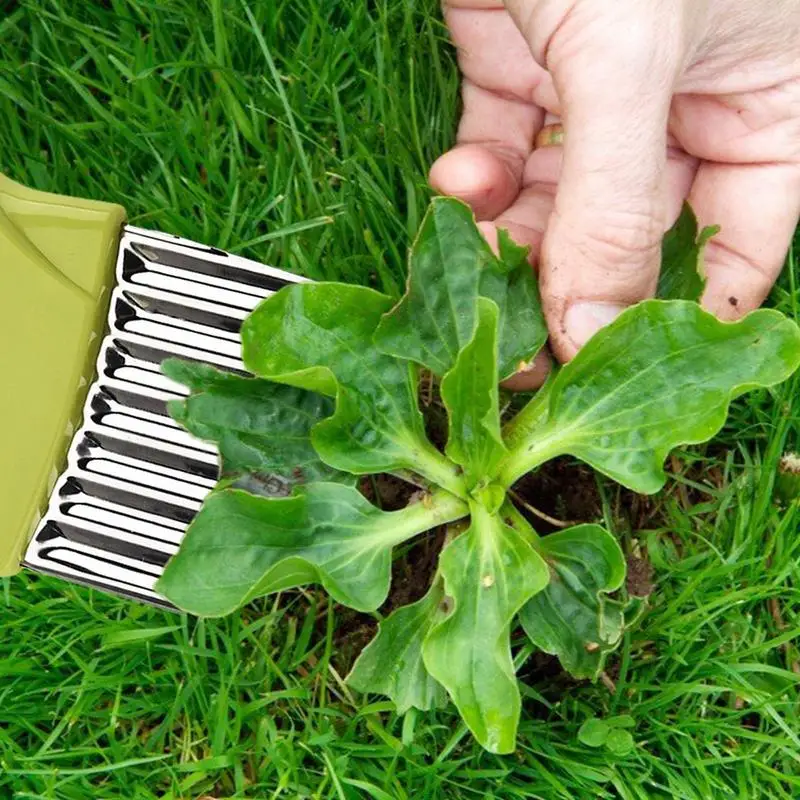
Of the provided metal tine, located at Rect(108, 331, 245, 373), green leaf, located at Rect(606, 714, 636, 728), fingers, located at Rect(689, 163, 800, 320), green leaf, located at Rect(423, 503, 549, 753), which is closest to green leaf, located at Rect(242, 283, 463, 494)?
green leaf, located at Rect(423, 503, 549, 753)

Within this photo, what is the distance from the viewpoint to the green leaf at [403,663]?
1417 mm

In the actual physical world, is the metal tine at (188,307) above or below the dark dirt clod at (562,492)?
above

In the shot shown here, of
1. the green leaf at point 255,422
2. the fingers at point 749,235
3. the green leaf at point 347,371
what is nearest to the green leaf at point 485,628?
the green leaf at point 347,371

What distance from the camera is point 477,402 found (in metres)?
1.28

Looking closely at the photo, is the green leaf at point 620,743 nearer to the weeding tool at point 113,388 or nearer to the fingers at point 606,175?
the fingers at point 606,175

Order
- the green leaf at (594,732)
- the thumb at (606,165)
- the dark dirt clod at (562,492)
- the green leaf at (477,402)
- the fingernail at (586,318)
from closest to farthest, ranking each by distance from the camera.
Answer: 1. the green leaf at (477,402)
2. the thumb at (606,165)
3. the fingernail at (586,318)
4. the green leaf at (594,732)
5. the dark dirt clod at (562,492)

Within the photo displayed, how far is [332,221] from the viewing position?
1.74 m

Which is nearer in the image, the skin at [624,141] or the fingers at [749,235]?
the skin at [624,141]

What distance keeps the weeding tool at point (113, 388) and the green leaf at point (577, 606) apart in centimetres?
49

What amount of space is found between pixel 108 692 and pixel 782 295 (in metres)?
1.24

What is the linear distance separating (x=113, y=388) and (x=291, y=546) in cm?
39

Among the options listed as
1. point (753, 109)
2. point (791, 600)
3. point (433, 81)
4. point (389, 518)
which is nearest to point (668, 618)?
point (791, 600)

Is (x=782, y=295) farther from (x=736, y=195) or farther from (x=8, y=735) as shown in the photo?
(x=8, y=735)

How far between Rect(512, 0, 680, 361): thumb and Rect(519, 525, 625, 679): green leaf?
0.85 feet
